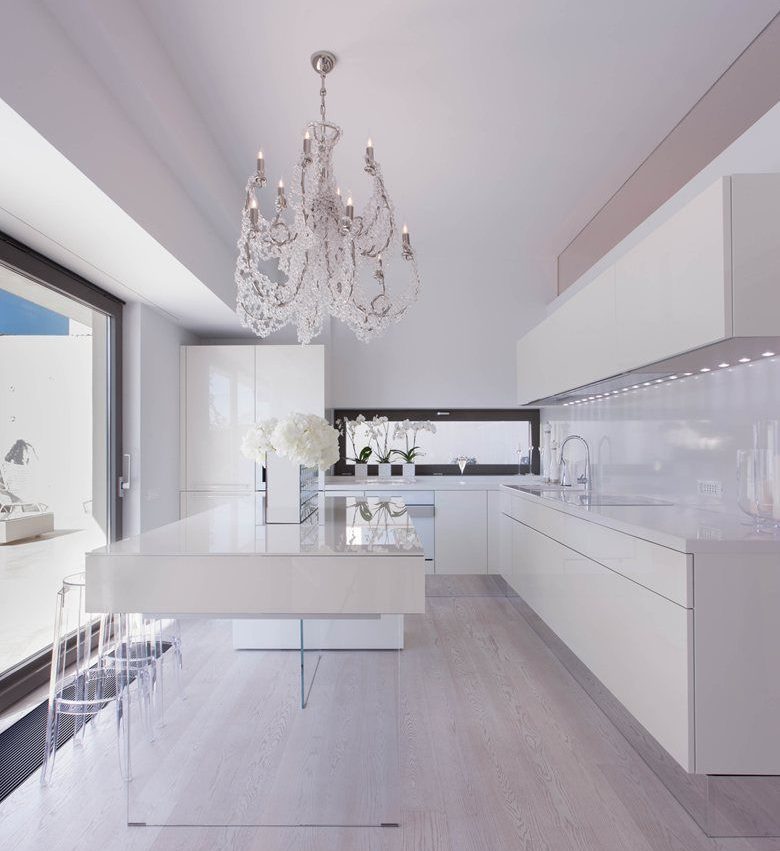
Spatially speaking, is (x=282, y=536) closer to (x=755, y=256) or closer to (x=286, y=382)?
(x=755, y=256)

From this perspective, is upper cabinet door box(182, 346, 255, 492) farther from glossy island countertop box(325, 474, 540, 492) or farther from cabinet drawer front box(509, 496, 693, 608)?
cabinet drawer front box(509, 496, 693, 608)

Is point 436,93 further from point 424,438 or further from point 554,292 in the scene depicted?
point 424,438

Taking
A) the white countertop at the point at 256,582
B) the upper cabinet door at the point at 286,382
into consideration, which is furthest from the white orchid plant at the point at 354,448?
the white countertop at the point at 256,582

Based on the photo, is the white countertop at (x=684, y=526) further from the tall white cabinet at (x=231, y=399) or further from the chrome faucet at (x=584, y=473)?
the tall white cabinet at (x=231, y=399)

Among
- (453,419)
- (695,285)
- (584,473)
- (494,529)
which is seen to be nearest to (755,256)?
(695,285)

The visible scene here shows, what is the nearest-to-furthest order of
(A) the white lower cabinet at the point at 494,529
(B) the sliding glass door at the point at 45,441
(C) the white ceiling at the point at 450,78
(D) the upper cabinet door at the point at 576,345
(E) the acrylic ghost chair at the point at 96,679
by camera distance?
(E) the acrylic ghost chair at the point at 96,679 < (C) the white ceiling at the point at 450,78 < (B) the sliding glass door at the point at 45,441 < (D) the upper cabinet door at the point at 576,345 < (A) the white lower cabinet at the point at 494,529

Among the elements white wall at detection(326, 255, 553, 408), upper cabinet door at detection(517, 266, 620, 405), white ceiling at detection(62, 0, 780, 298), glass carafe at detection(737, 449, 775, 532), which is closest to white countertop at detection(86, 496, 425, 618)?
glass carafe at detection(737, 449, 775, 532)

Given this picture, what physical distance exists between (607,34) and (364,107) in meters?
1.10

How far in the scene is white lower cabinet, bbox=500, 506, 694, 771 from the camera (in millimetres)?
1739

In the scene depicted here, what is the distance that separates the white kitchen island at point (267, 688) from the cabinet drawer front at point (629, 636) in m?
0.86

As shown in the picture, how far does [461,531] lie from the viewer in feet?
15.0

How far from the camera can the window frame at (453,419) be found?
5.24 meters

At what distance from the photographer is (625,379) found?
9.45 feet

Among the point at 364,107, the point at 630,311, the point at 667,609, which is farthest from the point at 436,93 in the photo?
Result: the point at 667,609
